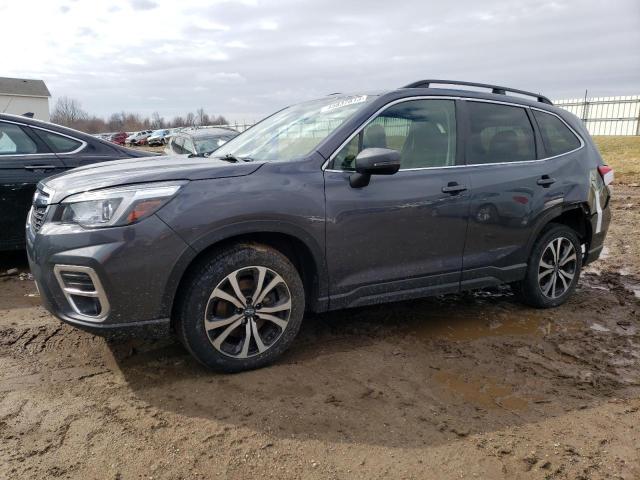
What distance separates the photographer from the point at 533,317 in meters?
4.52

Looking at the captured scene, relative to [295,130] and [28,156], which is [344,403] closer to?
[295,130]

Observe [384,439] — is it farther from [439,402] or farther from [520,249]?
[520,249]

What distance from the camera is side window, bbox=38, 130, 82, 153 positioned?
539 cm

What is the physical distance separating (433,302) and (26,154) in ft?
14.1

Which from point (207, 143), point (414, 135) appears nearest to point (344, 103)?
point (414, 135)

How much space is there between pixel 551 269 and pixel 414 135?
1875 millimetres

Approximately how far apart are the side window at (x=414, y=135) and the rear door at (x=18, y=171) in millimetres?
3421

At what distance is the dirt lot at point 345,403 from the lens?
8.13 feet

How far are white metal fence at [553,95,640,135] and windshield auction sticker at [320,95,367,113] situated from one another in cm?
2507

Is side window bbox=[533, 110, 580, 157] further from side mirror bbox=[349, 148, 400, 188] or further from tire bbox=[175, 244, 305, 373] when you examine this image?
tire bbox=[175, 244, 305, 373]

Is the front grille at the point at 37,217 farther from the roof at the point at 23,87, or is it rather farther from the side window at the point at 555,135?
the roof at the point at 23,87

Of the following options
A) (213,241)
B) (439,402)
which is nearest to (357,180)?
(213,241)

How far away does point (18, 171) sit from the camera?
5137mm

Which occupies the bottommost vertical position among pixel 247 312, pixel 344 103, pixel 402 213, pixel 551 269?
pixel 551 269
